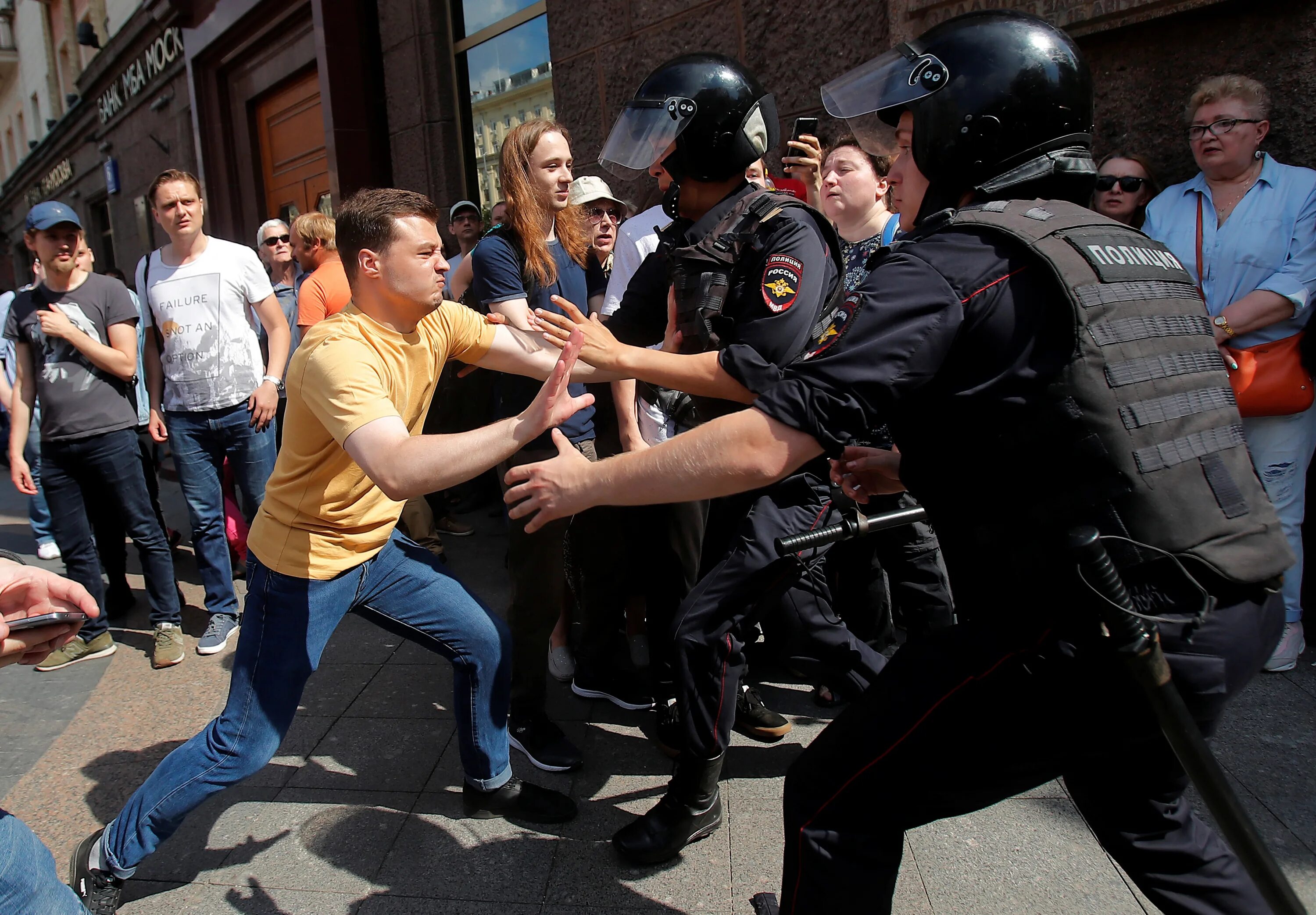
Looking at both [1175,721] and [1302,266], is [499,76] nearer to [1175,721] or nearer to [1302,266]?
[1302,266]

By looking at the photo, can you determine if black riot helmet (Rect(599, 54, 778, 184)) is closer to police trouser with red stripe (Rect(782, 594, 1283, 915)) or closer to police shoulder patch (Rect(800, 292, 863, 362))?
police shoulder patch (Rect(800, 292, 863, 362))

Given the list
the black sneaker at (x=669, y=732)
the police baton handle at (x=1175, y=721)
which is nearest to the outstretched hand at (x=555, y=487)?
the police baton handle at (x=1175, y=721)

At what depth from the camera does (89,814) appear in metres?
2.79

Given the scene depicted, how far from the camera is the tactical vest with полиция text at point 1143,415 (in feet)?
4.42

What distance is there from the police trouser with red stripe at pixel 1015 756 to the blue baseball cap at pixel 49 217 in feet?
13.6

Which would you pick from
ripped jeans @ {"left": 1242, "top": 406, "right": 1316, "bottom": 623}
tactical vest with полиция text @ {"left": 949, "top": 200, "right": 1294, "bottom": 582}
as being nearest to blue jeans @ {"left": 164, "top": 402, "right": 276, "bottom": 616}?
tactical vest with полиция text @ {"left": 949, "top": 200, "right": 1294, "bottom": 582}

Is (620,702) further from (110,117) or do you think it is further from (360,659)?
(110,117)

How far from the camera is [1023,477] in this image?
1.43 m

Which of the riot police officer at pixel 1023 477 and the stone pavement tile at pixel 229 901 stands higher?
the riot police officer at pixel 1023 477

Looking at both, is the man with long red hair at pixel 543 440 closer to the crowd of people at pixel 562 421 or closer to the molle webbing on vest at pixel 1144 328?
the crowd of people at pixel 562 421

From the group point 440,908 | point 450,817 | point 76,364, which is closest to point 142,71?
point 76,364

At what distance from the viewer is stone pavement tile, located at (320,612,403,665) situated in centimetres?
388

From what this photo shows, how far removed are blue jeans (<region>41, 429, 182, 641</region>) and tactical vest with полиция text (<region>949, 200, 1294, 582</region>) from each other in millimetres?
4003

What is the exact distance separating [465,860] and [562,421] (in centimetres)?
135
